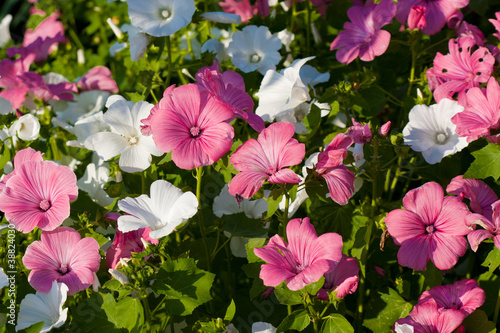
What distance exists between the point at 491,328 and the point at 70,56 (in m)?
2.14

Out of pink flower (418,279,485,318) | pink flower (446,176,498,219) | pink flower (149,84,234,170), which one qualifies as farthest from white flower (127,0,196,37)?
pink flower (418,279,485,318)

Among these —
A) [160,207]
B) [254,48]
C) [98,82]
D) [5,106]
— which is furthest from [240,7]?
[160,207]

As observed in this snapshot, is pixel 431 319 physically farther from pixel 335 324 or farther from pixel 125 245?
pixel 125 245

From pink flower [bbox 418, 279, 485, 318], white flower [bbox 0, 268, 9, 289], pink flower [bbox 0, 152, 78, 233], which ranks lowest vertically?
pink flower [bbox 418, 279, 485, 318]

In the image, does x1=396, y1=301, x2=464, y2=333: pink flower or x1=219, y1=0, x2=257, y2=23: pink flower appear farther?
x1=219, y1=0, x2=257, y2=23: pink flower

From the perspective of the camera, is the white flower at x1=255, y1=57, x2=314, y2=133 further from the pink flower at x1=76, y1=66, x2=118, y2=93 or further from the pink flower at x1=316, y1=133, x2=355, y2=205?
the pink flower at x1=76, y1=66, x2=118, y2=93

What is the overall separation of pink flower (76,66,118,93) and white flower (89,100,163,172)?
64 cm

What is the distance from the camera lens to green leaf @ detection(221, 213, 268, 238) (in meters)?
1.42

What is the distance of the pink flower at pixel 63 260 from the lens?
126 centimetres

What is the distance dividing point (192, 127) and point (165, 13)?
48cm

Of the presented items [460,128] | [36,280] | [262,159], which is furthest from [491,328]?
[36,280]

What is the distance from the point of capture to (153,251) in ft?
4.02

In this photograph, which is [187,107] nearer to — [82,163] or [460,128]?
[460,128]

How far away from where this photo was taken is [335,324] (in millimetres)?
1232
